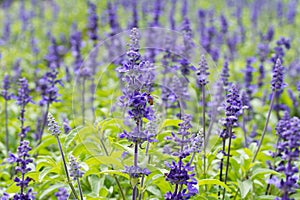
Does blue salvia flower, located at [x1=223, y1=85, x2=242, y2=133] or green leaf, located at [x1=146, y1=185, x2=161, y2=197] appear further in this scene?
green leaf, located at [x1=146, y1=185, x2=161, y2=197]

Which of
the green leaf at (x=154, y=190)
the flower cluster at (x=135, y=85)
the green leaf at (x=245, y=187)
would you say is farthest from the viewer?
the green leaf at (x=154, y=190)

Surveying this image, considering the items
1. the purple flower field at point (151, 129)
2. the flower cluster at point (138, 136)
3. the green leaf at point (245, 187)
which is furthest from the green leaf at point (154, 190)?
the flower cluster at point (138, 136)

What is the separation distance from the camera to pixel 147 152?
11.1ft

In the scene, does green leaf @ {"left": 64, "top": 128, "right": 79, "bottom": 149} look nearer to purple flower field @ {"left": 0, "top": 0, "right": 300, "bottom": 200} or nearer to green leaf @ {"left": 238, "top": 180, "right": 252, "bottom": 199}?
purple flower field @ {"left": 0, "top": 0, "right": 300, "bottom": 200}

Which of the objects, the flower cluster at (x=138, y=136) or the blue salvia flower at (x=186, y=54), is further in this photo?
the blue salvia flower at (x=186, y=54)

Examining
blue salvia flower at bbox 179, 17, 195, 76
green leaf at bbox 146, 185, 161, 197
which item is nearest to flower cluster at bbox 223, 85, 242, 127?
green leaf at bbox 146, 185, 161, 197

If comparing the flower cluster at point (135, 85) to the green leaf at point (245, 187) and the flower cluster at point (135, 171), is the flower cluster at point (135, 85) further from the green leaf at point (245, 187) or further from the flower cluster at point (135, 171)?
the green leaf at point (245, 187)

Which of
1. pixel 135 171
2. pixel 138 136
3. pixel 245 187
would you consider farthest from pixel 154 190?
pixel 138 136

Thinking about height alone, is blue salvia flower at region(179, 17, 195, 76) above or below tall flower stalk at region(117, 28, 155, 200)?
above

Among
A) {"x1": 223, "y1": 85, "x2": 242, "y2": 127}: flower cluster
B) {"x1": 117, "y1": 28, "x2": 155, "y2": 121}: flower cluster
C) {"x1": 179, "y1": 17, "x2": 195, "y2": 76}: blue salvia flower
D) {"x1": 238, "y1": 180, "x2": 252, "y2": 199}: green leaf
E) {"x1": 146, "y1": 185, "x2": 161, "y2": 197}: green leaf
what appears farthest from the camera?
{"x1": 179, "y1": 17, "x2": 195, "y2": 76}: blue salvia flower

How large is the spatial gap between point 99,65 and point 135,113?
3735 millimetres

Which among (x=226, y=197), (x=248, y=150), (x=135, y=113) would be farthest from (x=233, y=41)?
(x=135, y=113)

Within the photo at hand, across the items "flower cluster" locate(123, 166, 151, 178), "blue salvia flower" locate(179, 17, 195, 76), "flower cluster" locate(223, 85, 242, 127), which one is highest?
"blue salvia flower" locate(179, 17, 195, 76)

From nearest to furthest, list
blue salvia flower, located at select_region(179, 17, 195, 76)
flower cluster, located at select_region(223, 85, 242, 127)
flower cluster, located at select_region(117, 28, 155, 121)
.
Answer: flower cluster, located at select_region(117, 28, 155, 121) < flower cluster, located at select_region(223, 85, 242, 127) < blue salvia flower, located at select_region(179, 17, 195, 76)
